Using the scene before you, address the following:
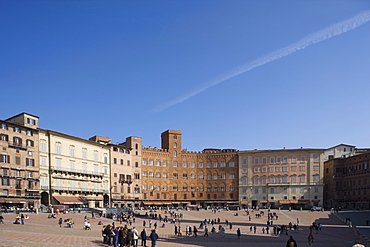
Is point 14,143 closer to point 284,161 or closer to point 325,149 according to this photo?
point 284,161

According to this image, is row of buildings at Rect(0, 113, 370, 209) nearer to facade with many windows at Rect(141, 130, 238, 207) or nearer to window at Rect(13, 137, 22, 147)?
facade with many windows at Rect(141, 130, 238, 207)

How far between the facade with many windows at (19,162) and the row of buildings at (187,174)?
0.92 m

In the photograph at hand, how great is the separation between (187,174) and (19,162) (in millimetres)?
45265

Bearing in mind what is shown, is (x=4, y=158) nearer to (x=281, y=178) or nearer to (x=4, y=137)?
(x=4, y=137)

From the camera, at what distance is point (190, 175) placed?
95.9m

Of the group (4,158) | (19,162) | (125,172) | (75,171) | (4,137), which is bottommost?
(125,172)

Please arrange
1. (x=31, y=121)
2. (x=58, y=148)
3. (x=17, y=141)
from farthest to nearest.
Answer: (x=58, y=148)
(x=31, y=121)
(x=17, y=141)

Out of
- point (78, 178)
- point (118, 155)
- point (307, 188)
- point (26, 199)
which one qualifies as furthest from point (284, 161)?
point (26, 199)

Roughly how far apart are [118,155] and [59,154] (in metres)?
17.4

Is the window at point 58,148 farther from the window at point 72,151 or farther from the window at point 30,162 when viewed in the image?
the window at point 30,162

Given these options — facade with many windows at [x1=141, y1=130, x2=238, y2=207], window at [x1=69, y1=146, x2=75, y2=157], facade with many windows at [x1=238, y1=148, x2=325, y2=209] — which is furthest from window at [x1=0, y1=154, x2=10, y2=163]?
facade with many windows at [x1=238, y1=148, x2=325, y2=209]

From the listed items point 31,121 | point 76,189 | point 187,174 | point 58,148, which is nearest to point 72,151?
point 58,148

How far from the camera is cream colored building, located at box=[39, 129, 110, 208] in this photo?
66312 mm

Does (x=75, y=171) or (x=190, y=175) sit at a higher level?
(x=75, y=171)
